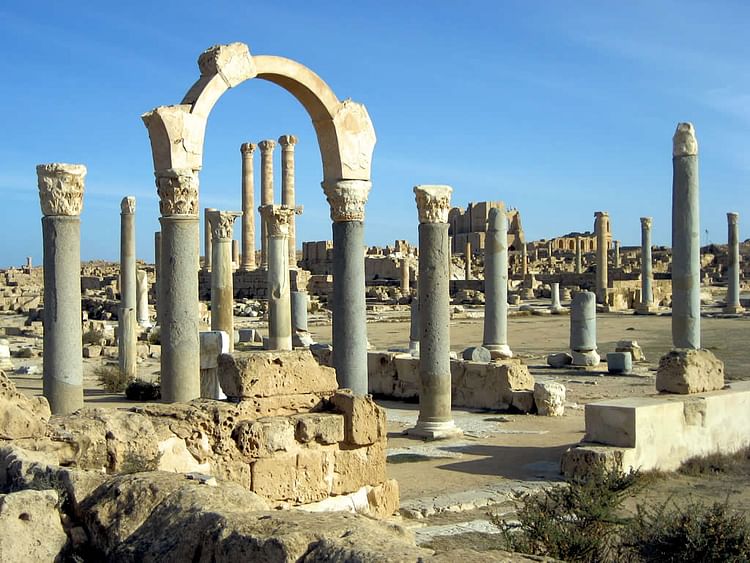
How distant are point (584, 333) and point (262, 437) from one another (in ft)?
53.2

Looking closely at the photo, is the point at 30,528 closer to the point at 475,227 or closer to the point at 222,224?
the point at 222,224

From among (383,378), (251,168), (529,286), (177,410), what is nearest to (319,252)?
(529,286)

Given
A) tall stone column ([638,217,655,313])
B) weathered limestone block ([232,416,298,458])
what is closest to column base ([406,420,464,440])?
weathered limestone block ([232,416,298,458])

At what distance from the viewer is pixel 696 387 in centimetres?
1145

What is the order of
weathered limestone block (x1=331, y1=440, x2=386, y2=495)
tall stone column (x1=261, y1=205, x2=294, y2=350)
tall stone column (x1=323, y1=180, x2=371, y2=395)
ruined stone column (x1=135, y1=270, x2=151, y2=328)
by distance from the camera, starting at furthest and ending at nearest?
ruined stone column (x1=135, y1=270, x2=151, y2=328), tall stone column (x1=261, y1=205, x2=294, y2=350), tall stone column (x1=323, y1=180, x2=371, y2=395), weathered limestone block (x1=331, y1=440, x2=386, y2=495)

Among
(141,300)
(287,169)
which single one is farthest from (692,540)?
(287,169)

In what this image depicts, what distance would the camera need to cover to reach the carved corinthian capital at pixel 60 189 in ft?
34.2

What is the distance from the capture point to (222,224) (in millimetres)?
20312

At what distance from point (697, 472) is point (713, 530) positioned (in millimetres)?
5030

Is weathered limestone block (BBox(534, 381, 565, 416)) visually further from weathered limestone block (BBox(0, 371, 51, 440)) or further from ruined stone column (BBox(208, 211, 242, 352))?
weathered limestone block (BBox(0, 371, 51, 440))

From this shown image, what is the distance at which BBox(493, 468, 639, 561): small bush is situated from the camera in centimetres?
527

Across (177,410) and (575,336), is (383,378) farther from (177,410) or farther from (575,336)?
(177,410)

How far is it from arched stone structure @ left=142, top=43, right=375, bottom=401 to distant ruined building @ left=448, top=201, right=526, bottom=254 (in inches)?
2901

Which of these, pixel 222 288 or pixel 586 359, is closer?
pixel 222 288
